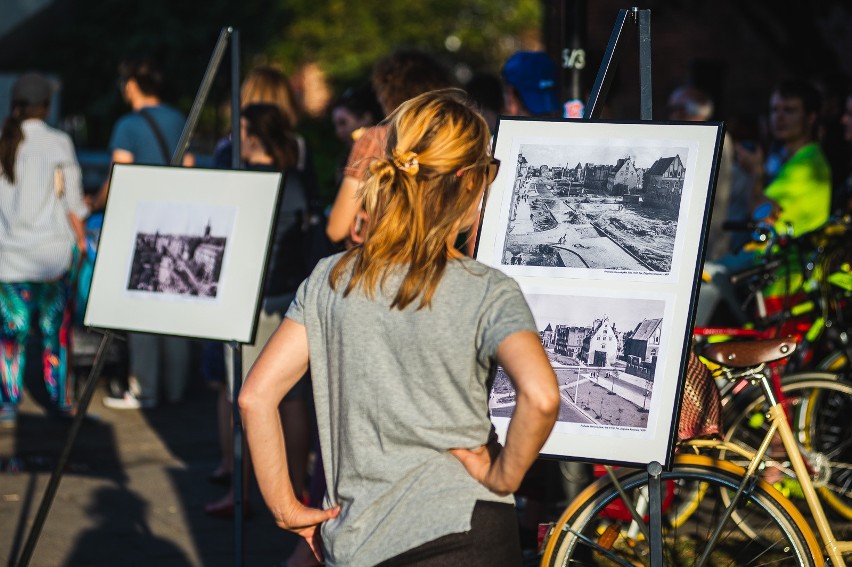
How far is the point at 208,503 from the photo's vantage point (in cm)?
597

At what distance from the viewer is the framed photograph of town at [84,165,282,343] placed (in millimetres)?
4387

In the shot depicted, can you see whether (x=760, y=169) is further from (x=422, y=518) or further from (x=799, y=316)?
(x=422, y=518)

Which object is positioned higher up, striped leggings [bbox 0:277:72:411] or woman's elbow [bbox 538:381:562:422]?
woman's elbow [bbox 538:381:562:422]

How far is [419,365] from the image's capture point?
103 inches

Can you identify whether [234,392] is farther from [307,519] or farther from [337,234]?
[307,519]

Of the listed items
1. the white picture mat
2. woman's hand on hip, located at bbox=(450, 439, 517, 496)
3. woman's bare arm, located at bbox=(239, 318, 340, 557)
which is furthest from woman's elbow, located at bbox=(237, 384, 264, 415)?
the white picture mat

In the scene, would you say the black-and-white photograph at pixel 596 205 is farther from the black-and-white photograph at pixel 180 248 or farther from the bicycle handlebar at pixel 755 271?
the bicycle handlebar at pixel 755 271

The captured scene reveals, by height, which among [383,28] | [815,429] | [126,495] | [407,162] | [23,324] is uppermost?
[383,28]

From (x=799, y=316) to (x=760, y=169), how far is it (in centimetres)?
239

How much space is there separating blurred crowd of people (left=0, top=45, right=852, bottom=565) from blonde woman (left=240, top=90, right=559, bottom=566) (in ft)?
5.89

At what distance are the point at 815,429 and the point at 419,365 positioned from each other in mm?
3569

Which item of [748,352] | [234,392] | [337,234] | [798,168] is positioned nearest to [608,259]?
[748,352]

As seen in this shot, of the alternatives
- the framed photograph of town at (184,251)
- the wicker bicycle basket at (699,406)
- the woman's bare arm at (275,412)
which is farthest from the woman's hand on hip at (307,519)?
the framed photograph of town at (184,251)

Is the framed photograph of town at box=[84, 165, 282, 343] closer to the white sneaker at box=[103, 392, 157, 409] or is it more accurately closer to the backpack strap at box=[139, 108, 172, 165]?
the backpack strap at box=[139, 108, 172, 165]
